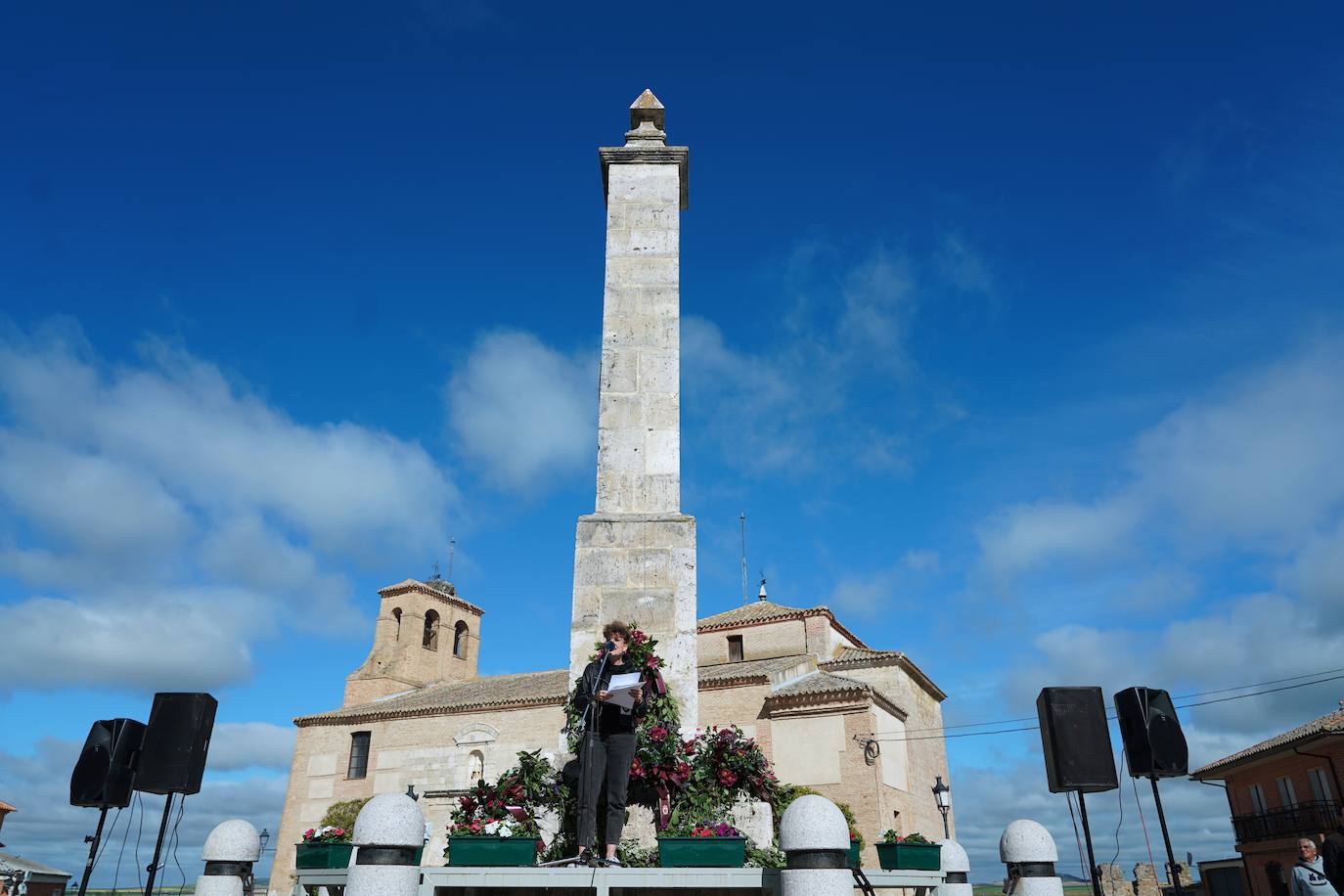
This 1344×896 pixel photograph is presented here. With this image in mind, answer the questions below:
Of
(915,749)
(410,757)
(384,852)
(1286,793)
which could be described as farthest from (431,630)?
Answer: (384,852)

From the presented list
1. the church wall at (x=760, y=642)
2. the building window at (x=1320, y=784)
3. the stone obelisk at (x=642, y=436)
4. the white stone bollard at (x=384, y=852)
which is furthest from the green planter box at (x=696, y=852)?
the building window at (x=1320, y=784)

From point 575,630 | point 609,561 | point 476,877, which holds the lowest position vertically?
point 476,877

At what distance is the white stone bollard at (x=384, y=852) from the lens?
5.70 metres

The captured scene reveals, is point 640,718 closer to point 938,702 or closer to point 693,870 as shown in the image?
point 693,870

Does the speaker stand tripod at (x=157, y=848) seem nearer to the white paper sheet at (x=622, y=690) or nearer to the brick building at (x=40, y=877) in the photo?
the white paper sheet at (x=622, y=690)

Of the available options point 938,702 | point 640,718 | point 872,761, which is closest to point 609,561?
point 640,718

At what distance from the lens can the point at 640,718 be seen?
7.61 m

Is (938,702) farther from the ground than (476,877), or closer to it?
farther from the ground

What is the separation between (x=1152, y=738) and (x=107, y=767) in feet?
30.7

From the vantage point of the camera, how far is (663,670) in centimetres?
870

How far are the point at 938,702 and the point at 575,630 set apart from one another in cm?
3272

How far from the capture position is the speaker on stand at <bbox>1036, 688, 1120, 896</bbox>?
24.4ft

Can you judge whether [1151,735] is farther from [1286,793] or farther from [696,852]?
[1286,793]

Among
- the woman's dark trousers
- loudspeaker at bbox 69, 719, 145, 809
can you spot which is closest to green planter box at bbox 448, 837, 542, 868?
the woman's dark trousers
